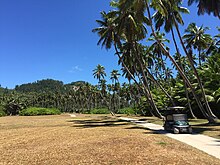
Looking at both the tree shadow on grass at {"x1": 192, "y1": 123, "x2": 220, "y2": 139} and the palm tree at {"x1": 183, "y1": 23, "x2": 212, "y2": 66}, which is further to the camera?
the palm tree at {"x1": 183, "y1": 23, "x2": 212, "y2": 66}

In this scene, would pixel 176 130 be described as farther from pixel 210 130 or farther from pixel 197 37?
pixel 197 37

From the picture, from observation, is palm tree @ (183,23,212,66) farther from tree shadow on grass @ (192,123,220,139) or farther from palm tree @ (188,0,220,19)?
tree shadow on grass @ (192,123,220,139)

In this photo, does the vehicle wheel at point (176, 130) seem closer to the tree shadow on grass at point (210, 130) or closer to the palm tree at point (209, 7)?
the tree shadow on grass at point (210, 130)

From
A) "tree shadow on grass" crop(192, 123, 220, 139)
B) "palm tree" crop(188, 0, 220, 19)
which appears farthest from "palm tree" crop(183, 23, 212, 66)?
"tree shadow on grass" crop(192, 123, 220, 139)

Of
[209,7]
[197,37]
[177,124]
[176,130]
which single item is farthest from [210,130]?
[197,37]

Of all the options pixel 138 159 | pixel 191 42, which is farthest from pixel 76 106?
pixel 138 159

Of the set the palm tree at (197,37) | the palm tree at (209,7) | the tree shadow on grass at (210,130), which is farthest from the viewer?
the palm tree at (197,37)

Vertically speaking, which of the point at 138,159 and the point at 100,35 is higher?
the point at 100,35

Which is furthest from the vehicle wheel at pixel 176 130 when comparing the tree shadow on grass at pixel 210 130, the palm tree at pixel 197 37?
the palm tree at pixel 197 37

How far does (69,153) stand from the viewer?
10.3 meters

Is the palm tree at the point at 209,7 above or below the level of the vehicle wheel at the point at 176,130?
above

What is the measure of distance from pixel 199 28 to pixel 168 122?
26.7 metres

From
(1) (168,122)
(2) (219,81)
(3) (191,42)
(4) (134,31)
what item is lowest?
(1) (168,122)

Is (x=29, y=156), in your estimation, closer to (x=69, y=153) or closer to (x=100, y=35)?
(x=69, y=153)
